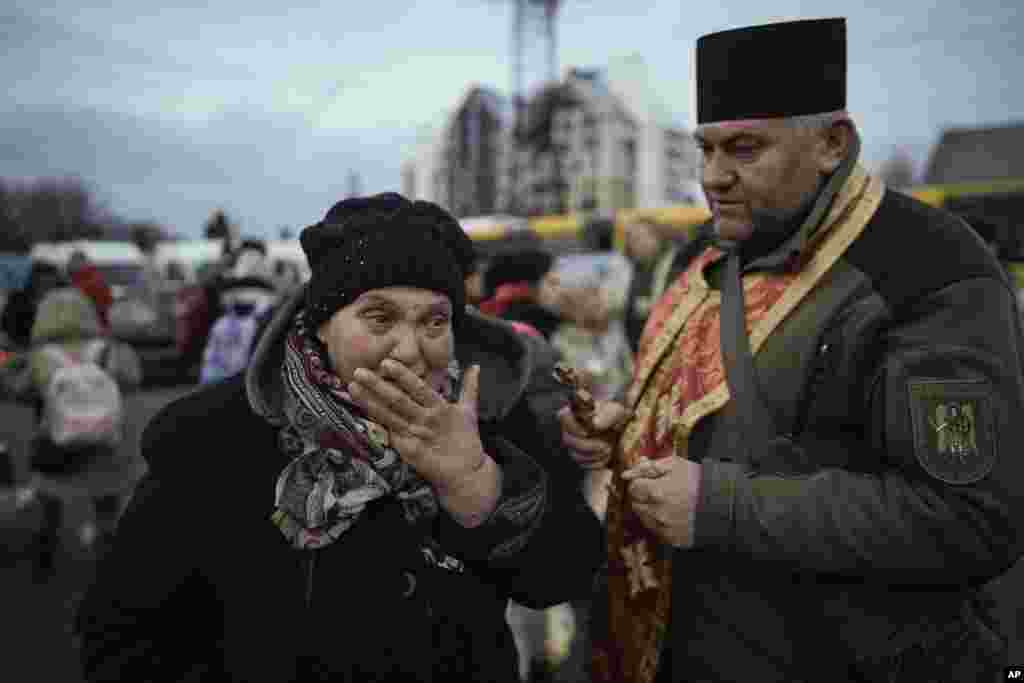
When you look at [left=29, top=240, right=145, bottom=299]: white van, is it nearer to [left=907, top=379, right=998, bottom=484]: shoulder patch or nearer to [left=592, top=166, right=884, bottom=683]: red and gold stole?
[left=592, top=166, right=884, bottom=683]: red and gold stole

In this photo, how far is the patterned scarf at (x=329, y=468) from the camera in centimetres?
146

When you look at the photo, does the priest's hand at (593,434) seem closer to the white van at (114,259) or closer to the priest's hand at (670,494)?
the priest's hand at (670,494)

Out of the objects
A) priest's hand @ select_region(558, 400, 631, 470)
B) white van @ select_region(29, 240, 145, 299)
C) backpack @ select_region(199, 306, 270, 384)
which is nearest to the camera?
priest's hand @ select_region(558, 400, 631, 470)

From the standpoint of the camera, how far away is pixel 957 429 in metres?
1.35

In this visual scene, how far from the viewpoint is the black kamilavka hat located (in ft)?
5.31

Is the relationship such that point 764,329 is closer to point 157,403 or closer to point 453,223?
point 453,223

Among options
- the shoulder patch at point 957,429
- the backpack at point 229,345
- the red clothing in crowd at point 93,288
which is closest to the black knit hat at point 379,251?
the shoulder patch at point 957,429

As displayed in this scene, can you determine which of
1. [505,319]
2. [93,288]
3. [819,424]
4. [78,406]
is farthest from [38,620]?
[819,424]

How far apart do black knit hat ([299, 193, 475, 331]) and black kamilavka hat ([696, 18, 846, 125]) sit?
2.10ft

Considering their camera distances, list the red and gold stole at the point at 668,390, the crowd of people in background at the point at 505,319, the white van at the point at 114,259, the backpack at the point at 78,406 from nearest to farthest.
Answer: the red and gold stole at the point at 668,390, the crowd of people in background at the point at 505,319, the backpack at the point at 78,406, the white van at the point at 114,259

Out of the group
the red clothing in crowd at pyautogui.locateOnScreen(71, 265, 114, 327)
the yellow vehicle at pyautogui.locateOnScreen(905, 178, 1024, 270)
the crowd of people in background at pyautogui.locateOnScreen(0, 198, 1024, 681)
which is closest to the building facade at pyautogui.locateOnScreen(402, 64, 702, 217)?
the yellow vehicle at pyautogui.locateOnScreen(905, 178, 1024, 270)

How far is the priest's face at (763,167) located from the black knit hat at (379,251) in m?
0.57

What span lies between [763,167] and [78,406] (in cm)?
395

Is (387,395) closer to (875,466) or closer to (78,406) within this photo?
(875,466)
